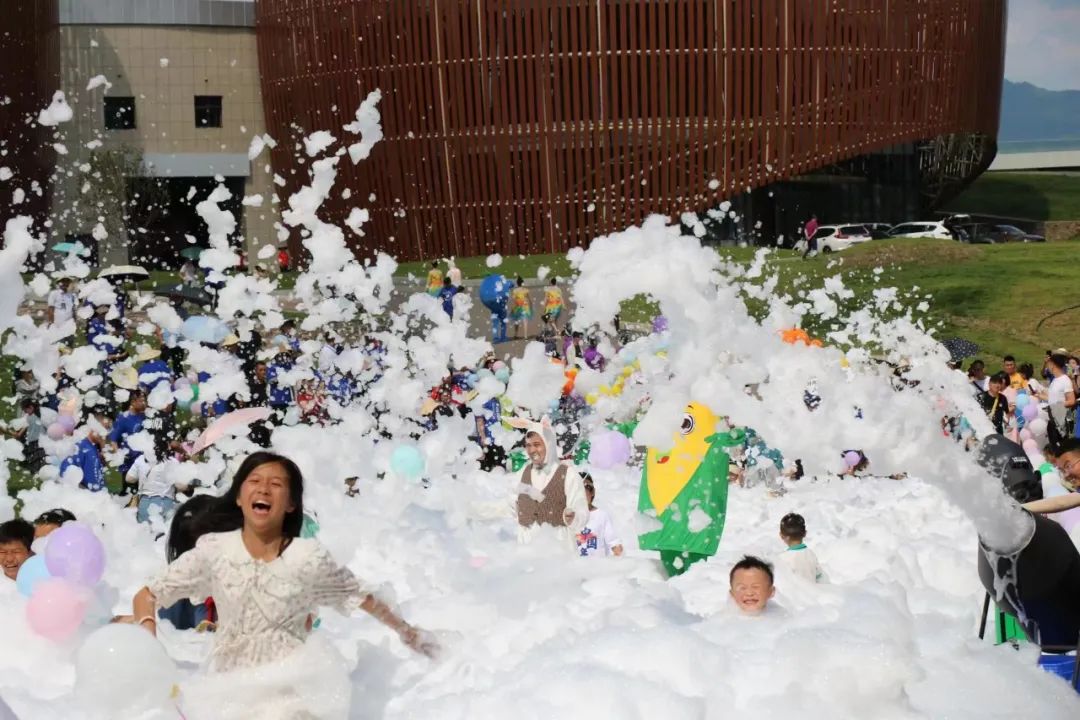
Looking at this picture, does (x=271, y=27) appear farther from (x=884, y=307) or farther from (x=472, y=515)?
(x=472, y=515)

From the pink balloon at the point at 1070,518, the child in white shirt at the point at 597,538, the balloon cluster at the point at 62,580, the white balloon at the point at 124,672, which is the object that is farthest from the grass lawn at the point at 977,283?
the white balloon at the point at 124,672

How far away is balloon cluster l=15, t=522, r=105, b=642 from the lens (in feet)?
22.7

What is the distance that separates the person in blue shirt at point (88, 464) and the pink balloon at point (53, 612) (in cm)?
538

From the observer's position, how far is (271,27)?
41.7 meters

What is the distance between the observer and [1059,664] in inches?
239

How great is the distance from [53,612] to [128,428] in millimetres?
6384

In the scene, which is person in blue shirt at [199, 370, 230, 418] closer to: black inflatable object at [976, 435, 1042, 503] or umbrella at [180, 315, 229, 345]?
umbrella at [180, 315, 229, 345]

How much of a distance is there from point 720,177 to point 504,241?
5.23 m

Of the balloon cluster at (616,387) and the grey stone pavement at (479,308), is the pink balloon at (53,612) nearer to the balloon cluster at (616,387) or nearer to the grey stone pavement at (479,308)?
the balloon cluster at (616,387)

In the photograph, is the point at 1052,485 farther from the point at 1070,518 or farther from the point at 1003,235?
the point at 1003,235

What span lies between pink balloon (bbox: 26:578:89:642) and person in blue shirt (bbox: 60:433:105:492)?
538 cm

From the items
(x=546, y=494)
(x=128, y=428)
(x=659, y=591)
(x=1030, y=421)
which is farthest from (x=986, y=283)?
(x=659, y=591)

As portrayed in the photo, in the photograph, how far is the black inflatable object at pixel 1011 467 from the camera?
6531 mm

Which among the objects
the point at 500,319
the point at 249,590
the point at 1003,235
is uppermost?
the point at 249,590
